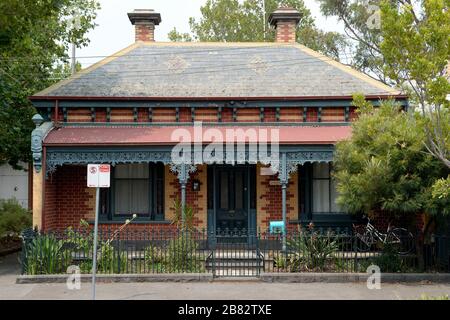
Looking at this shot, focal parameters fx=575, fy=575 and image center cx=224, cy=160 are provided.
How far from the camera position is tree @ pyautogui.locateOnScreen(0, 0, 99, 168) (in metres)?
15.2

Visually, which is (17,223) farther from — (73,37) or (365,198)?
(365,198)

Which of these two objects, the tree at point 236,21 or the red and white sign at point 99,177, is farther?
the tree at point 236,21

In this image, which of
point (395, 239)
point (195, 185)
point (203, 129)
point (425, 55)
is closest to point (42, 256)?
point (195, 185)

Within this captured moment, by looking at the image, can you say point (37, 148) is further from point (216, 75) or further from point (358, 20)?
point (358, 20)

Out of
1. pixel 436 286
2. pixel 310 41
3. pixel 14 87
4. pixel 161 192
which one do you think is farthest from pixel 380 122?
pixel 310 41

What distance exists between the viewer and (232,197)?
1698 cm

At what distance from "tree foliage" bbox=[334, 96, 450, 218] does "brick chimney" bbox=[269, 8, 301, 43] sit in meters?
8.19

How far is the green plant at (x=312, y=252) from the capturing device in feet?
43.9

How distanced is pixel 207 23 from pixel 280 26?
2680 cm

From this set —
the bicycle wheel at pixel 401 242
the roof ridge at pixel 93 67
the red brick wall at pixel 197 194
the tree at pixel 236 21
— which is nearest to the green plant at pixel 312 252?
the bicycle wheel at pixel 401 242

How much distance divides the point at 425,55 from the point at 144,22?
1210cm

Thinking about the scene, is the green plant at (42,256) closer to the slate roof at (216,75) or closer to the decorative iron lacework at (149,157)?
the decorative iron lacework at (149,157)

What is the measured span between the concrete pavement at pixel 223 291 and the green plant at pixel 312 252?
2.69 feet

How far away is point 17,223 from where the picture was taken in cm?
2069
